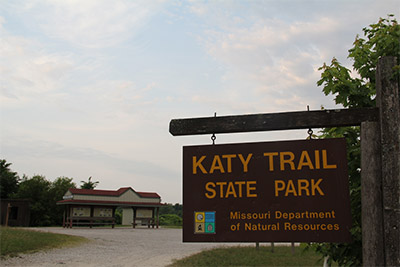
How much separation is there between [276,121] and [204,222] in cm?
149

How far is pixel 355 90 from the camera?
17.8 ft

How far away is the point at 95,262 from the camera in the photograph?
42.0ft

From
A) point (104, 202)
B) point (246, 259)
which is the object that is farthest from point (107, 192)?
point (246, 259)

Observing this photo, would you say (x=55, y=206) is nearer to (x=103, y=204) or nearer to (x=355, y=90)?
(x=103, y=204)

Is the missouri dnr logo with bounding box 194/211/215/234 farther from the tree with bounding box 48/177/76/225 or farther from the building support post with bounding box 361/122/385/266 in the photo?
the tree with bounding box 48/177/76/225

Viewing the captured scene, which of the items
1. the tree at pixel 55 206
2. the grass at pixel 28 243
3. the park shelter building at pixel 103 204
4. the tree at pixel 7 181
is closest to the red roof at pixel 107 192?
the park shelter building at pixel 103 204

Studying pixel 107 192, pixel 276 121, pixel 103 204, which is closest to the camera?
pixel 276 121

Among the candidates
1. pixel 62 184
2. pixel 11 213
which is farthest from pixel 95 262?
pixel 62 184

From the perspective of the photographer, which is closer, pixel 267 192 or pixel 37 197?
pixel 267 192

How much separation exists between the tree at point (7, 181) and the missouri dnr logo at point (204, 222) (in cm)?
5006

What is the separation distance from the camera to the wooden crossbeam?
4.24 metres

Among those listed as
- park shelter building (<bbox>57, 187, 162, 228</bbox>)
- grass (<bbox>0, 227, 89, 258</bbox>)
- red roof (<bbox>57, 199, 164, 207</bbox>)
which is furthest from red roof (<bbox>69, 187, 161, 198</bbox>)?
grass (<bbox>0, 227, 89, 258</bbox>)

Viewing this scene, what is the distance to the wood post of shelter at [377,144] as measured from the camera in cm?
388

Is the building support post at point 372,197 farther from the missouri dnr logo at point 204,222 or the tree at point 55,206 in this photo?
the tree at point 55,206
